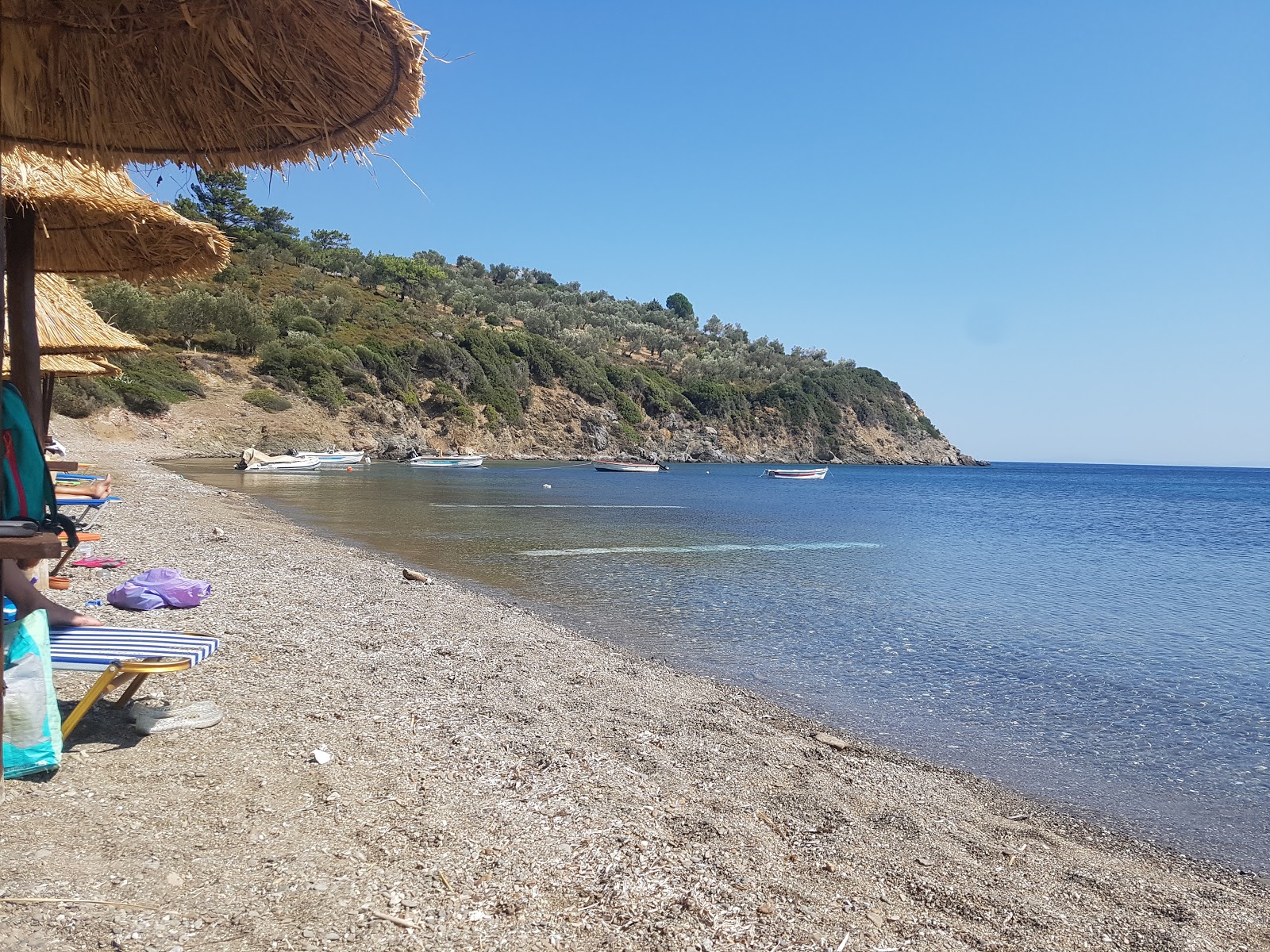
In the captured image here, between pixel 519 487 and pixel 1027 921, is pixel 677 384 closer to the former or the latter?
pixel 519 487

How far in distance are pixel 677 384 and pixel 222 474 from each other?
241ft

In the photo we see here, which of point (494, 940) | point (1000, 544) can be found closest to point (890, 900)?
point (494, 940)

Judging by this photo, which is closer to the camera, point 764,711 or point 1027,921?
point 1027,921

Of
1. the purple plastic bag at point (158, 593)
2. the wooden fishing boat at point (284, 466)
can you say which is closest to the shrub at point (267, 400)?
the wooden fishing boat at point (284, 466)

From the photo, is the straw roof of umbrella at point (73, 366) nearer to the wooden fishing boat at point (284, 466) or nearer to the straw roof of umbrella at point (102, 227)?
the straw roof of umbrella at point (102, 227)

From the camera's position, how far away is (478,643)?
8.51m

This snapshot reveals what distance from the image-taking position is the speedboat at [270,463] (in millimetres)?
40312

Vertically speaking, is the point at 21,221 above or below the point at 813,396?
below

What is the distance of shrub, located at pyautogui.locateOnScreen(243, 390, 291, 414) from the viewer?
5425 cm

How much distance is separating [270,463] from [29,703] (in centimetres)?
4083

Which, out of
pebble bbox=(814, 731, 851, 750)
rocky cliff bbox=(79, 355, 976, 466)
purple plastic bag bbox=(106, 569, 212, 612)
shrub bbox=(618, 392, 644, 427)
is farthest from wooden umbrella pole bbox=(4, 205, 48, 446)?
shrub bbox=(618, 392, 644, 427)

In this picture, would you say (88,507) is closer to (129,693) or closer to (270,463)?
(129,693)

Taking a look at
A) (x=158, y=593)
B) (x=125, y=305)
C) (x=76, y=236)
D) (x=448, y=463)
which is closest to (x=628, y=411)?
(x=448, y=463)

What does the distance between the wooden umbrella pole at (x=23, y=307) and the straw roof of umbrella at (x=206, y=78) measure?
1266 millimetres
